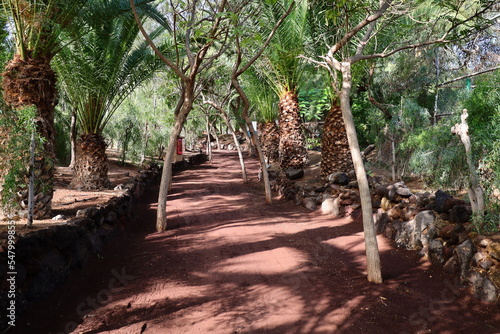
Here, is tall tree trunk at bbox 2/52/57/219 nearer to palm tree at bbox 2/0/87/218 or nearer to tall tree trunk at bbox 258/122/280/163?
palm tree at bbox 2/0/87/218

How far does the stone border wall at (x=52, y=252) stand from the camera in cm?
379

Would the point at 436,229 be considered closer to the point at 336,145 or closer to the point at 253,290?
the point at 253,290

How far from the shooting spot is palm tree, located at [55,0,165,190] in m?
8.51

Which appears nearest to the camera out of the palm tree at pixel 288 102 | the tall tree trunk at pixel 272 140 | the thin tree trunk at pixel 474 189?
the thin tree trunk at pixel 474 189

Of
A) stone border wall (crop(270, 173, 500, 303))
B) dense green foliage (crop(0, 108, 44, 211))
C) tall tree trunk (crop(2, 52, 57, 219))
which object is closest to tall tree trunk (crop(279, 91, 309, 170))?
stone border wall (crop(270, 173, 500, 303))

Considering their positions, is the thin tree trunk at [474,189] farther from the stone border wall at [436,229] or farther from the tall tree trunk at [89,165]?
the tall tree trunk at [89,165]

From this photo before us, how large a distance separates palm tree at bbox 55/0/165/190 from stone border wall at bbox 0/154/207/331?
153 inches

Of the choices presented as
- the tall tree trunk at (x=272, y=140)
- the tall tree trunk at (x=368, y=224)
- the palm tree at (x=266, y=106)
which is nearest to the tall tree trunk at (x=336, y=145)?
the palm tree at (x=266, y=106)

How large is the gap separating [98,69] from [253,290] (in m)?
7.88

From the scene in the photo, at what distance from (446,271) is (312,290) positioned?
1.97 m

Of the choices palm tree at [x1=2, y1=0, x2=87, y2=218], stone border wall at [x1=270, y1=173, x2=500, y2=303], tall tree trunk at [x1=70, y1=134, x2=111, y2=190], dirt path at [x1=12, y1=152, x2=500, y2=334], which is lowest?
dirt path at [x1=12, y1=152, x2=500, y2=334]

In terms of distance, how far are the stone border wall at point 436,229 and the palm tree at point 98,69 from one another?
265 inches

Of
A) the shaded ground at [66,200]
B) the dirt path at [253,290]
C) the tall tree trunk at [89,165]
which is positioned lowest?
the dirt path at [253,290]

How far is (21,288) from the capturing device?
12.5 ft
